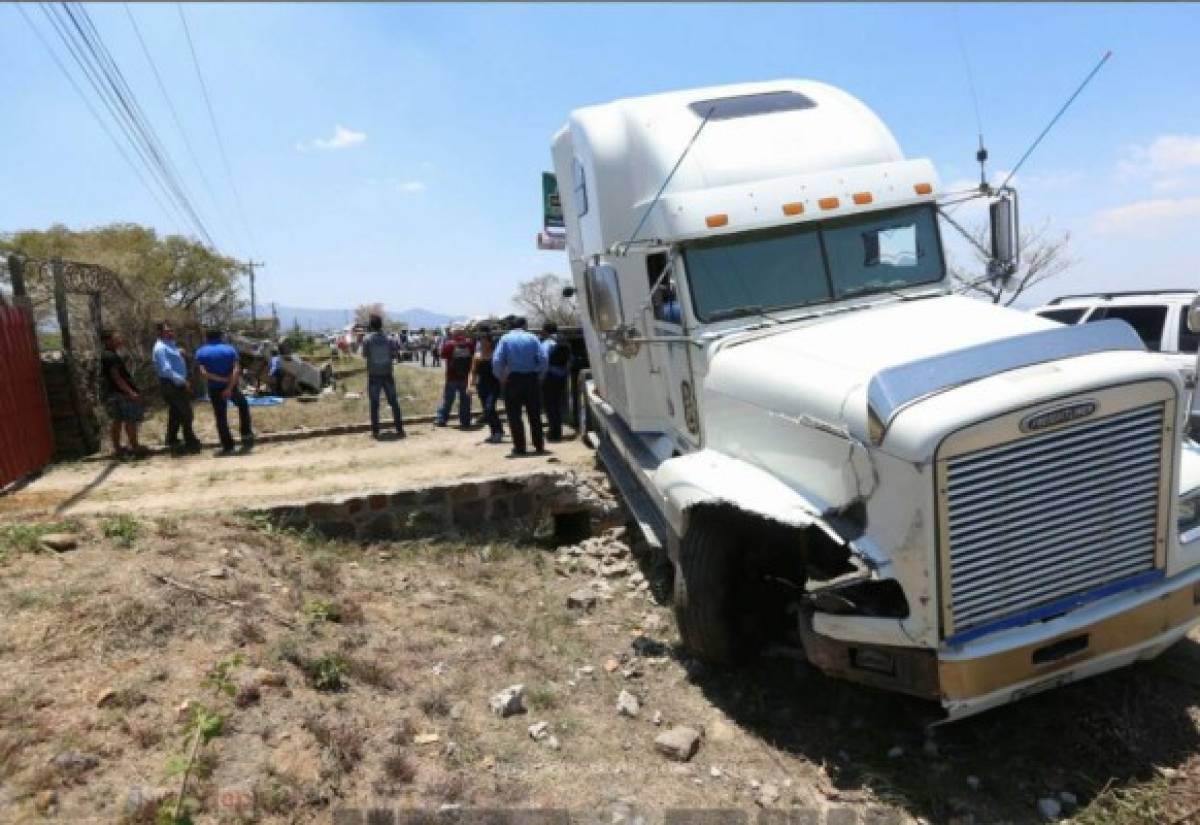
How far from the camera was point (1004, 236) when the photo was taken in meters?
5.31

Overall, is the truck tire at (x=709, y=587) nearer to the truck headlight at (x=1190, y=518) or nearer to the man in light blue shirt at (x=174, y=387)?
the truck headlight at (x=1190, y=518)

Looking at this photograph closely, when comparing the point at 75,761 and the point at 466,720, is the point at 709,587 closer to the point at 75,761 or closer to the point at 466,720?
the point at 466,720

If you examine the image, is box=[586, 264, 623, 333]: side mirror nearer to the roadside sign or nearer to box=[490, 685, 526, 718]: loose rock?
box=[490, 685, 526, 718]: loose rock

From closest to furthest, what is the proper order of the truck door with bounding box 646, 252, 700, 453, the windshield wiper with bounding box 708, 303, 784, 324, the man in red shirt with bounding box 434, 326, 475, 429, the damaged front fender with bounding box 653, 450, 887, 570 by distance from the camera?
1. the damaged front fender with bounding box 653, 450, 887, 570
2. the windshield wiper with bounding box 708, 303, 784, 324
3. the truck door with bounding box 646, 252, 700, 453
4. the man in red shirt with bounding box 434, 326, 475, 429

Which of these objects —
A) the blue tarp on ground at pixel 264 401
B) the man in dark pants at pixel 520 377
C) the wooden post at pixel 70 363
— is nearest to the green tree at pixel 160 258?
the blue tarp on ground at pixel 264 401

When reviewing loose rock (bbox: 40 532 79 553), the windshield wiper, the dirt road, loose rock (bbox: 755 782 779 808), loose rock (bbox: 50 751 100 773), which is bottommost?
loose rock (bbox: 755 782 779 808)

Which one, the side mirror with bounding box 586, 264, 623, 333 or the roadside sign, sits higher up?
the roadside sign

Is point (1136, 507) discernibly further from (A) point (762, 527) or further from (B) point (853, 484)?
(A) point (762, 527)

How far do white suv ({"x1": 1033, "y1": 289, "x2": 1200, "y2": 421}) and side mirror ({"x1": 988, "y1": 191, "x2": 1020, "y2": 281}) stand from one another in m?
4.42

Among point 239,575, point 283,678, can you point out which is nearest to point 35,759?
point 283,678

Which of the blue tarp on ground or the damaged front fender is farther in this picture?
the blue tarp on ground

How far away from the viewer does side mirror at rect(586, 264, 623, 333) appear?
498 centimetres

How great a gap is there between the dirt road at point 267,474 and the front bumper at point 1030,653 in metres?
Result: 4.86

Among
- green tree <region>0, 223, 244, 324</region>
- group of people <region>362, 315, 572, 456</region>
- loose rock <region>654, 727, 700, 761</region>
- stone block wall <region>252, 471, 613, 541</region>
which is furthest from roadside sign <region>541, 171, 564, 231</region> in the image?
green tree <region>0, 223, 244, 324</region>
